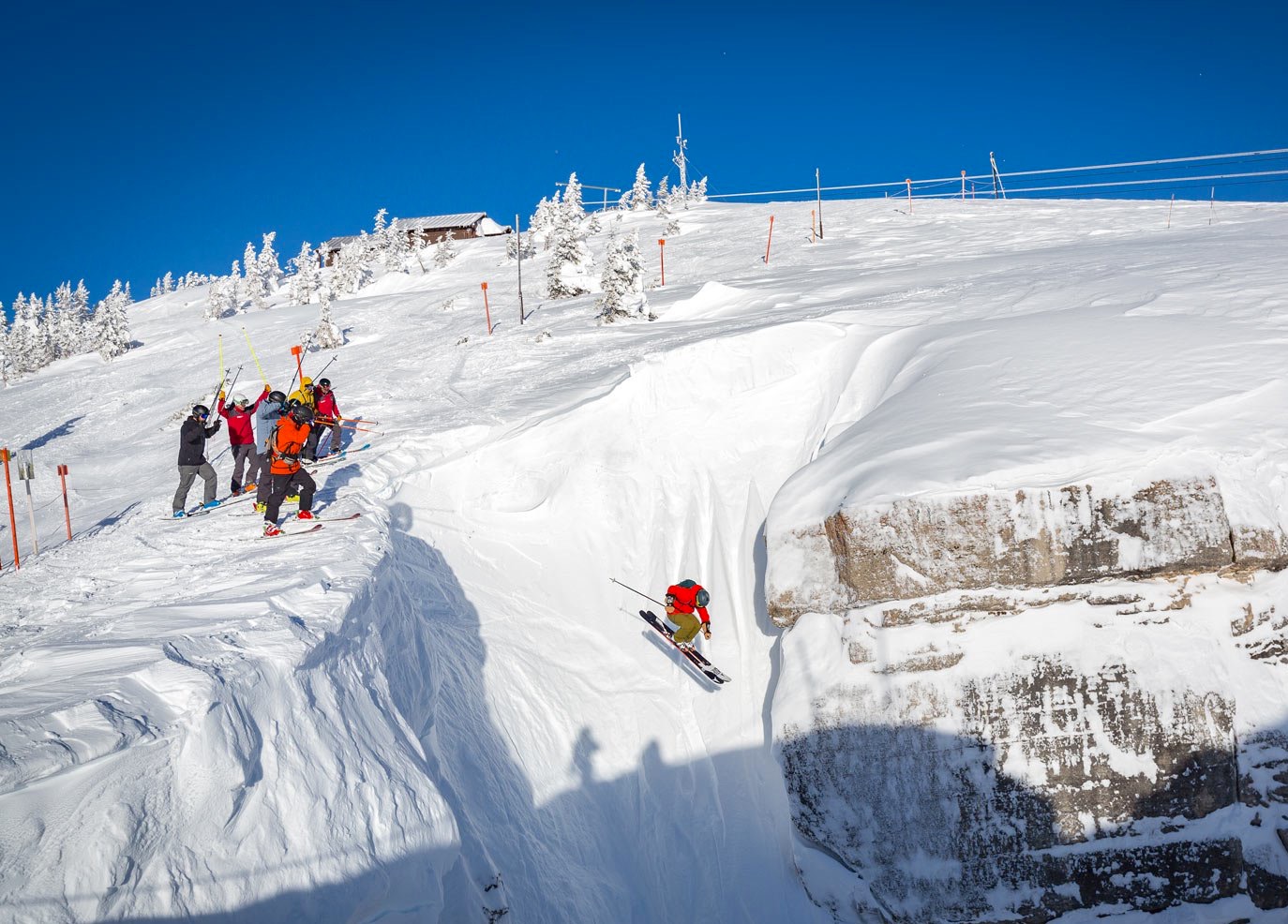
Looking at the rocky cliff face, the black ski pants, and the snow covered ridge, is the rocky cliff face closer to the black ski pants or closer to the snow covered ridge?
the snow covered ridge

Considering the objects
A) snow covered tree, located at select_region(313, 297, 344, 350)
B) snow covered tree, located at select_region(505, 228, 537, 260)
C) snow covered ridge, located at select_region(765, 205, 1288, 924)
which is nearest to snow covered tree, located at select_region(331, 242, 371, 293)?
snow covered tree, located at select_region(505, 228, 537, 260)

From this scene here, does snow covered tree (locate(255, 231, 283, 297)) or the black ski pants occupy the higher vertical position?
snow covered tree (locate(255, 231, 283, 297))

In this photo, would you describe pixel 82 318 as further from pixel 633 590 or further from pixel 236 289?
pixel 633 590

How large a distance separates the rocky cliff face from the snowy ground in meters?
0.43

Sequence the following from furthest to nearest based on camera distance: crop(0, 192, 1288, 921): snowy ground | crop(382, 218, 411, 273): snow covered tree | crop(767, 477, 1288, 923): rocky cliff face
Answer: crop(382, 218, 411, 273): snow covered tree → crop(767, 477, 1288, 923): rocky cliff face → crop(0, 192, 1288, 921): snowy ground

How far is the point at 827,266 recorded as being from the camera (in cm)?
2269

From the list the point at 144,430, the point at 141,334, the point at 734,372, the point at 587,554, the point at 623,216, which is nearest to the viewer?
the point at 587,554

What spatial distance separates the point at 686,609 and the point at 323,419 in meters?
6.37

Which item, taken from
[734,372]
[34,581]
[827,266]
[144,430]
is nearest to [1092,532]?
[734,372]

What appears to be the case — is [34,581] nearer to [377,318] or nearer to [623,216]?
[377,318]

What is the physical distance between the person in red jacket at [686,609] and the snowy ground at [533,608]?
632mm

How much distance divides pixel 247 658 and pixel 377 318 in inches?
963

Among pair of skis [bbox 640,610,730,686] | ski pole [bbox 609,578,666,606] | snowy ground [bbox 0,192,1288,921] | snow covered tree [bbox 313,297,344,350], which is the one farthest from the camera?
snow covered tree [bbox 313,297,344,350]

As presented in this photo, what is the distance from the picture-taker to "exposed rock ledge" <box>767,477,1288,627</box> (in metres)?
6.88
